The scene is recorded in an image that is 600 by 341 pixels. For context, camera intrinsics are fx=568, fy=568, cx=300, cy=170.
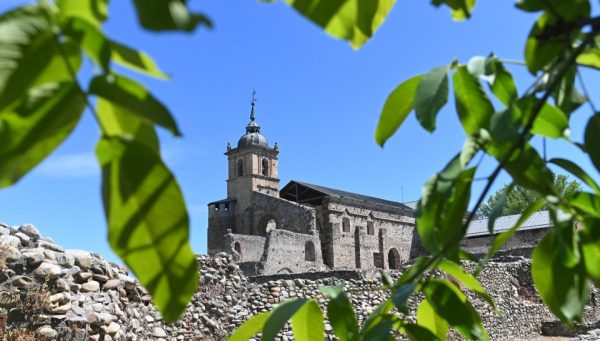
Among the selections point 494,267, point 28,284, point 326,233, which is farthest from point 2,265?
point 326,233

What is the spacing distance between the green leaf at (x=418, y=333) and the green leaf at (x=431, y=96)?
307 mm

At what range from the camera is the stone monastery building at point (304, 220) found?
38031 millimetres

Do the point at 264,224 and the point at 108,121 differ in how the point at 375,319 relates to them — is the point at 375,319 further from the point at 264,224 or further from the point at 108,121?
the point at 264,224

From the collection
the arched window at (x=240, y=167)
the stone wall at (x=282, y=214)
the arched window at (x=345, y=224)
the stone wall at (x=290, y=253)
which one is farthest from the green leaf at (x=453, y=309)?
the arched window at (x=240, y=167)

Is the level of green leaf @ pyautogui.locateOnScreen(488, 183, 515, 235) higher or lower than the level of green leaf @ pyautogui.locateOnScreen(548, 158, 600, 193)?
lower

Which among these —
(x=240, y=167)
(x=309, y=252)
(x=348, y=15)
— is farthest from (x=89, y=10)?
(x=240, y=167)

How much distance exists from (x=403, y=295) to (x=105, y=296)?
883cm

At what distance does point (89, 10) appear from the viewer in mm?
448

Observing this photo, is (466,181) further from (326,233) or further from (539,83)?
(326,233)

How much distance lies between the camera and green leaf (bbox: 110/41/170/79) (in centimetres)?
45

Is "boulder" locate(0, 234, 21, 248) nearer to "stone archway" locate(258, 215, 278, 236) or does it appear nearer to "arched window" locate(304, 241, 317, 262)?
"arched window" locate(304, 241, 317, 262)

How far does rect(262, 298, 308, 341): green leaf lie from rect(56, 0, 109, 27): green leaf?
1.52 ft

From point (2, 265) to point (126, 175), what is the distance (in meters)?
8.13

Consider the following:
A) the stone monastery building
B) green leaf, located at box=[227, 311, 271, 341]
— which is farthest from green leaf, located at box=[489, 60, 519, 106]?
the stone monastery building
